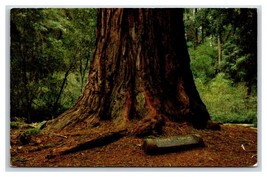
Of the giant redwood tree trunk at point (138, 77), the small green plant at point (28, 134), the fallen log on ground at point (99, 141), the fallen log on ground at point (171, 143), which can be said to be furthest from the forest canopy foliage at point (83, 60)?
the fallen log on ground at point (99, 141)

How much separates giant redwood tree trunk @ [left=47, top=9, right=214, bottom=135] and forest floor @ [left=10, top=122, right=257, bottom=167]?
18 cm

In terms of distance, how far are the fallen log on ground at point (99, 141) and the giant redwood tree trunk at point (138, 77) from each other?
150mm

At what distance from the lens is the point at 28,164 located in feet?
11.3

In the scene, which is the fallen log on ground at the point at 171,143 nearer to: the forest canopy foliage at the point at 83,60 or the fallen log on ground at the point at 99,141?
the fallen log on ground at the point at 99,141

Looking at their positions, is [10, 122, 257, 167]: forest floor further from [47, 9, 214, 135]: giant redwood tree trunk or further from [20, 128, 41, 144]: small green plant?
[47, 9, 214, 135]: giant redwood tree trunk

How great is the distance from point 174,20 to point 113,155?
164cm

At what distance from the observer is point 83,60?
4.55m

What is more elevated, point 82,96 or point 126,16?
point 126,16

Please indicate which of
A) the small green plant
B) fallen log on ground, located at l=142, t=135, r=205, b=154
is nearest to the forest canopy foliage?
the small green plant

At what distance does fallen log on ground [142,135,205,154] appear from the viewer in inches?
134

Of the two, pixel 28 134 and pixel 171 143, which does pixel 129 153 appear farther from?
pixel 28 134
